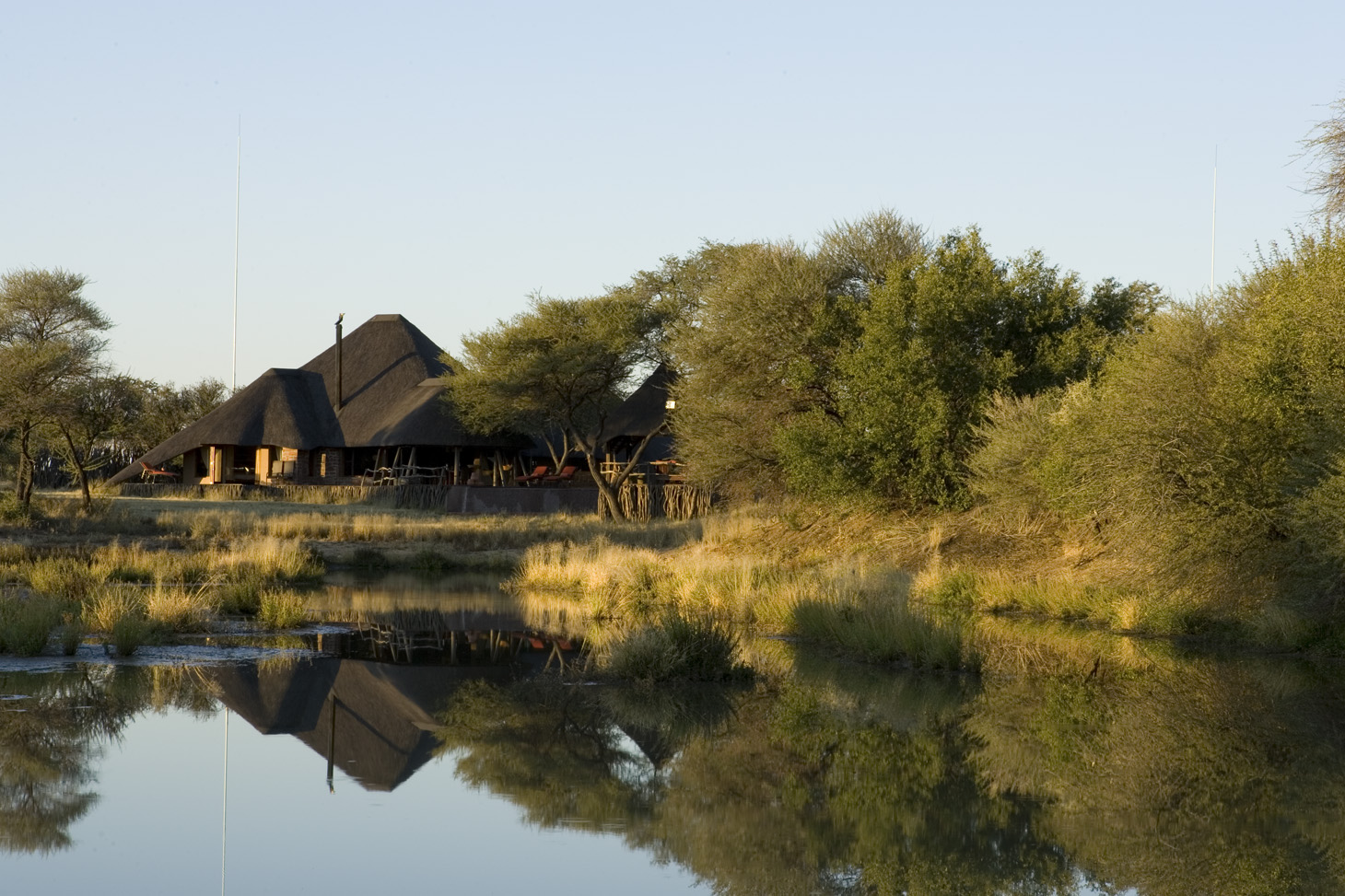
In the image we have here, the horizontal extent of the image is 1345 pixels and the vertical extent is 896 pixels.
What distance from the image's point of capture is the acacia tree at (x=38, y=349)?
131ft

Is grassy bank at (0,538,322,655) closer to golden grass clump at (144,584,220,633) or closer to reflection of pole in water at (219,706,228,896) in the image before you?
golden grass clump at (144,584,220,633)

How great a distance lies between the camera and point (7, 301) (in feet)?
183

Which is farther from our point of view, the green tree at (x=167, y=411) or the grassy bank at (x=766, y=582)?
the green tree at (x=167, y=411)

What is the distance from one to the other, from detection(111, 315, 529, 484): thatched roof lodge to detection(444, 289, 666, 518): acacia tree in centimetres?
222

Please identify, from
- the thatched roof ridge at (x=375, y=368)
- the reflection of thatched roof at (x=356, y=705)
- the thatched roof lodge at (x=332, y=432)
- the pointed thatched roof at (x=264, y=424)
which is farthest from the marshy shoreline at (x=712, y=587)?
the thatched roof ridge at (x=375, y=368)

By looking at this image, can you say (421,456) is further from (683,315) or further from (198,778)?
(198,778)

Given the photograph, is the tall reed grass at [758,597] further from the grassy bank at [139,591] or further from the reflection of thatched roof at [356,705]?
the grassy bank at [139,591]

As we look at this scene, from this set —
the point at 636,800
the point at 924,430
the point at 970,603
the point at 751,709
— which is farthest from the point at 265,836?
the point at 924,430

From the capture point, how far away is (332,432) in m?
52.2

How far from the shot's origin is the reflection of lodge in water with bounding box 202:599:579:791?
40.3ft

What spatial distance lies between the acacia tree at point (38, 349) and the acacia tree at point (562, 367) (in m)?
12.1

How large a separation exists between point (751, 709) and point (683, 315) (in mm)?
32092

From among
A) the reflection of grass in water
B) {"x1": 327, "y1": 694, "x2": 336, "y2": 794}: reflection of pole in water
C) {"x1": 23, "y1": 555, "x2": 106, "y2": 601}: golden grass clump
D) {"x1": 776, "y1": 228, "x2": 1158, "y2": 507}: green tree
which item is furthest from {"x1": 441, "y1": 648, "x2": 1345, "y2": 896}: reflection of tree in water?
{"x1": 776, "y1": 228, "x2": 1158, "y2": 507}: green tree

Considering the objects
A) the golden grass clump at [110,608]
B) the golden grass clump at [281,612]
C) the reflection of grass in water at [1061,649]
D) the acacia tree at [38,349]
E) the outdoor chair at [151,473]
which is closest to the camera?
the reflection of grass in water at [1061,649]
